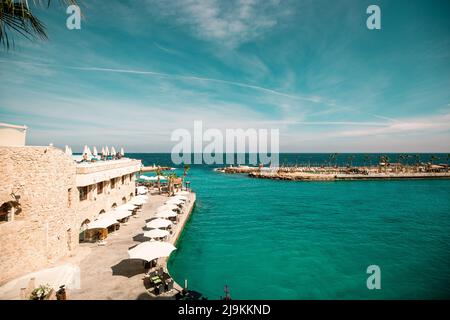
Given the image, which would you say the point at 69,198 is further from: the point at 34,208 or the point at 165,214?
the point at 165,214

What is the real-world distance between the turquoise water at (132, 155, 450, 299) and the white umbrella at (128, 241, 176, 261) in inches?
180

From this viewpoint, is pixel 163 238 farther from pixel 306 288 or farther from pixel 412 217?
pixel 412 217

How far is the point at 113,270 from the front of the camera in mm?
15305

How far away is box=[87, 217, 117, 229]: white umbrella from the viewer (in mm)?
19453

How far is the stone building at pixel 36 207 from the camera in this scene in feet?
43.3

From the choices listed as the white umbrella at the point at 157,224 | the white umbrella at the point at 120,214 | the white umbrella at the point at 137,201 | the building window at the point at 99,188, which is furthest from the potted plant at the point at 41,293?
the white umbrella at the point at 137,201

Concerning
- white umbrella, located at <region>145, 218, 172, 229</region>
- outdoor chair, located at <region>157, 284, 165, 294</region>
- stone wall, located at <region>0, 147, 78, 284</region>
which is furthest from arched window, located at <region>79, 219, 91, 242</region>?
outdoor chair, located at <region>157, 284, 165, 294</region>

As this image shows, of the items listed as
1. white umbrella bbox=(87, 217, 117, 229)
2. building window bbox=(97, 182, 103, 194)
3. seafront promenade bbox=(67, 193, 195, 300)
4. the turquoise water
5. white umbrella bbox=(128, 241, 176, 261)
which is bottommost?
the turquoise water

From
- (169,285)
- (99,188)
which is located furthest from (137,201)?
(169,285)

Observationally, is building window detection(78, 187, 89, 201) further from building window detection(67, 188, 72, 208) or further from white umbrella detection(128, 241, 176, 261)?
white umbrella detection(128, 241, 176, 261)

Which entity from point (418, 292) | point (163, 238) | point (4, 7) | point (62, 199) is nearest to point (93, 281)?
point (62, 199)

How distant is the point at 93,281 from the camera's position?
1383 cm

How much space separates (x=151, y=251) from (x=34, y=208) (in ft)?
23.6
